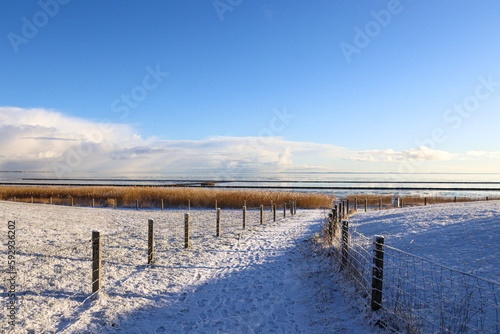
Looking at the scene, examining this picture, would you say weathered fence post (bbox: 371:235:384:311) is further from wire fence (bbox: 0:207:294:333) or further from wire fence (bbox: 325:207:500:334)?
wire fence (bbox: 0:207:294:333)

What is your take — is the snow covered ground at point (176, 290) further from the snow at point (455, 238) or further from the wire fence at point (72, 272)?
the snow at point (455, 238)

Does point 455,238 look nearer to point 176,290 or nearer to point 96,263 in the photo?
point 176,290

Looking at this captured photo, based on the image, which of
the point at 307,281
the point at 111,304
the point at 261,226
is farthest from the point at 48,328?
the point at 261,226

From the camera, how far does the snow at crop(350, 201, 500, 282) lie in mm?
5532

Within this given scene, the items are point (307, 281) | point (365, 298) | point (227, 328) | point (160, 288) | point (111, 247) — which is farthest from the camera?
point (111, 247)

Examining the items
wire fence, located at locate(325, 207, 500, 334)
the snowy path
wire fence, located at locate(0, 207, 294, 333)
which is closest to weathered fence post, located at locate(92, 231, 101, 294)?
wire fence, located at locate(0, 207, 294, 333)

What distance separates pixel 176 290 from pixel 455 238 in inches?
263

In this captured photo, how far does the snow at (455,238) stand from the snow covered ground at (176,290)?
219 centimetres

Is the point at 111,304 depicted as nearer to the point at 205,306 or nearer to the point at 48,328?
the point at 48,328

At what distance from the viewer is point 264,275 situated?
7723 millimetres

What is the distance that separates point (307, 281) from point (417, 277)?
2442 millimetres

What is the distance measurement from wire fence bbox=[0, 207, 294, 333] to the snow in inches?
241

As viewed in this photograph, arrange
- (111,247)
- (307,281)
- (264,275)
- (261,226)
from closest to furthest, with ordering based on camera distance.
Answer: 1. (307,281)
2. (264,275)
3. (111,247)
4. (261,226)

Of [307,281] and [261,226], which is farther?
[261,226]
